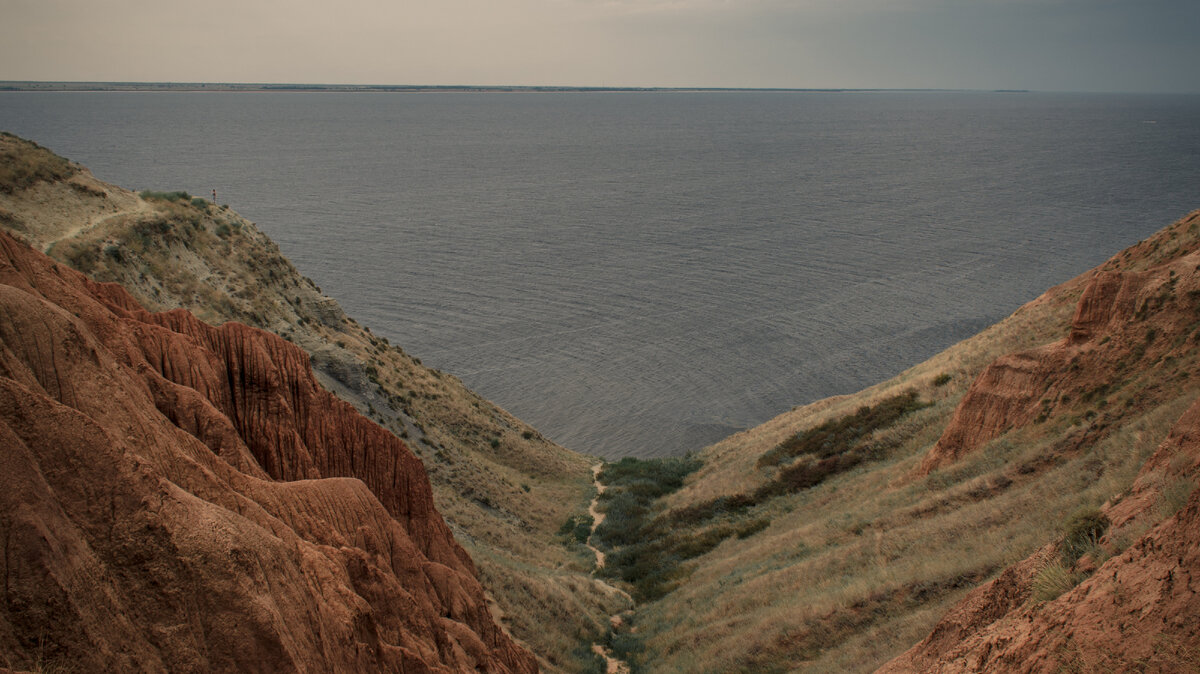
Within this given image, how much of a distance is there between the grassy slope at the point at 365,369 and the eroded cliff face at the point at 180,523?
7.21 meters

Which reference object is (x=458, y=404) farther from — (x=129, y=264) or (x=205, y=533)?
(x=205, y=533)

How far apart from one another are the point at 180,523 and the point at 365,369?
1252 inches

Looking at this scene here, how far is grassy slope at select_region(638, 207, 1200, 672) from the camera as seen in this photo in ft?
63.6

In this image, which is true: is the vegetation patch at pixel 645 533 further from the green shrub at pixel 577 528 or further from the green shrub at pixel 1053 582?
the green shrub at pixel 1053 582

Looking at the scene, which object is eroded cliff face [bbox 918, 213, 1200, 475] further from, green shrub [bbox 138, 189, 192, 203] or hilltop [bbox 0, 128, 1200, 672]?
green shrub [bbox 138, 189, 192, 203]

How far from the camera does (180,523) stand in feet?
37.1

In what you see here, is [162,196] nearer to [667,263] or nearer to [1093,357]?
[1093,357]

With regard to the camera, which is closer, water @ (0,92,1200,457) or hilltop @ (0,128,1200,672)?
hilltop @ (0,128,1200,672)

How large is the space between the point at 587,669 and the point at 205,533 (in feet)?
55.0

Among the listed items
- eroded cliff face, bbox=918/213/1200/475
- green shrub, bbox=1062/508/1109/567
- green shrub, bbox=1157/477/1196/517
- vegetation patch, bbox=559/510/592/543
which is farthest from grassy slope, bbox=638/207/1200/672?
vegetation patch, bbox=559/510/592/543

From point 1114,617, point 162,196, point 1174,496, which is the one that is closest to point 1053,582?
point 1114,617

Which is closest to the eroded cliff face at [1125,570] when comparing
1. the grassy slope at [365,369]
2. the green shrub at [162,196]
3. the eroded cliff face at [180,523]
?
the eroded cliff face at [180,523]

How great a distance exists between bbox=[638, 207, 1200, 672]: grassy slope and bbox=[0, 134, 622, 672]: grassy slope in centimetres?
481

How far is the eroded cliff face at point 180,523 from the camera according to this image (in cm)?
974
